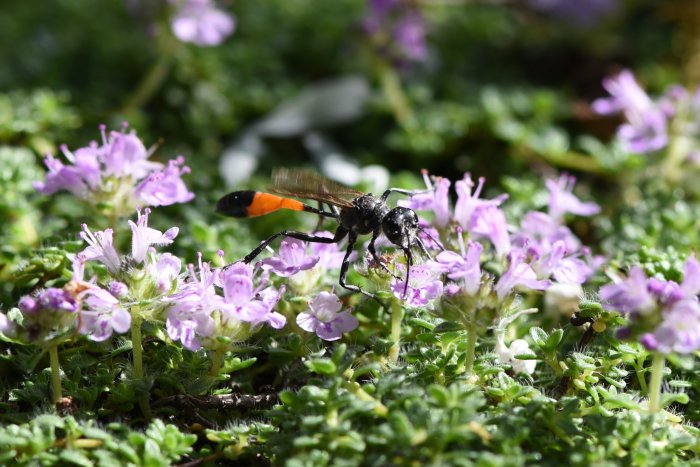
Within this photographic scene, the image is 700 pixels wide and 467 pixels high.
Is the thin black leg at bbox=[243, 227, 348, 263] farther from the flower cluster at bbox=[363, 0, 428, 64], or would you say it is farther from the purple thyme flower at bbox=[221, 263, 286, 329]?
the flower cluster at bbox=[363, 0, 428, 64]

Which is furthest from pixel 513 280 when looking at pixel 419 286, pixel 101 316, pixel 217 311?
pixel 101 316

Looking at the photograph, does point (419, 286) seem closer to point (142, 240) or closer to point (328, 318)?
point (328, 318)

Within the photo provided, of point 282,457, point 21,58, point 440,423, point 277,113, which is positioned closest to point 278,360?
point 282,457

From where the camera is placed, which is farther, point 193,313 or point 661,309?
point 193,313

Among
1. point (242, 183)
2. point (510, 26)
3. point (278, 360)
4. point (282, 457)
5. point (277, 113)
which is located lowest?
point (282, 457)

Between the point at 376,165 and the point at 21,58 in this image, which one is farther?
the point at 21,58

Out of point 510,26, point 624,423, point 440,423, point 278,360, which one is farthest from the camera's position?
point 510,26

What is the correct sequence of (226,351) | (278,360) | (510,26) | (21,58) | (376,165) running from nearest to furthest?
(226,351) → (278,360) → (376,165) → (21,58) → (510,26)

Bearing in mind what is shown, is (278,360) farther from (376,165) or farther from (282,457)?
(376,165)
